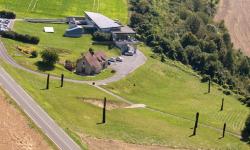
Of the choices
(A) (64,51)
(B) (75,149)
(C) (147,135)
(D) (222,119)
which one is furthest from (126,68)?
(B) (75,149)

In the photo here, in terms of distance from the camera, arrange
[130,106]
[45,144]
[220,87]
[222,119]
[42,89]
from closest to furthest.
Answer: [45,144] < [42,89] < [130,106] < [222,119] < [220,87]

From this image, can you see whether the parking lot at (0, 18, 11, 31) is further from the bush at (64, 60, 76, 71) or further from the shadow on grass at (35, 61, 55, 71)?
the bush at (64, 60, 76, 71)

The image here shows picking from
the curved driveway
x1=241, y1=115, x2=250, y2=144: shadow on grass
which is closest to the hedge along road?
the curved driveway

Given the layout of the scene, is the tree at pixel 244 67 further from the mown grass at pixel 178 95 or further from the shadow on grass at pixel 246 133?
the shadow on grass at pixel 246 133

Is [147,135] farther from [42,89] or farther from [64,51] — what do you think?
[64,51]

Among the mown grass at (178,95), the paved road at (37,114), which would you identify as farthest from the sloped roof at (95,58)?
the paved road at (37,114)

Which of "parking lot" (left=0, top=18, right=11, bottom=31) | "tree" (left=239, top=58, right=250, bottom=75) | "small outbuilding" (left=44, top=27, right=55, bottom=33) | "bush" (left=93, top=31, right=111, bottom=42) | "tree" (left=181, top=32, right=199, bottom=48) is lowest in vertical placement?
"tree" (left=239, top=58, right=250, bottom=75)
